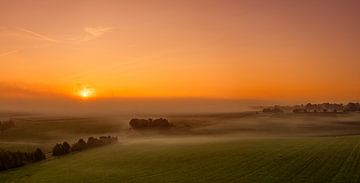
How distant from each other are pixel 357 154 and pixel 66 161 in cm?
5505

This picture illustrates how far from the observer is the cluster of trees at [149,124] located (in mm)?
168500

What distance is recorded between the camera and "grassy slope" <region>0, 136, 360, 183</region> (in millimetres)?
52094

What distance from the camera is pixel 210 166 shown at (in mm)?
63531

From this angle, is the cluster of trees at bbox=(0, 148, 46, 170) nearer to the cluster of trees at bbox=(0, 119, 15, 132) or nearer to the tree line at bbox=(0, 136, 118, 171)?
the tree line at bbox=(0, 136, 118, 171)

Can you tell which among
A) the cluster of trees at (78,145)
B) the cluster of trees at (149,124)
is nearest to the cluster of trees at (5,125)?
the cluster of trees at (149,124)

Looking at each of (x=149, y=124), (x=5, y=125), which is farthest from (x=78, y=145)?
(x=5, y=125)

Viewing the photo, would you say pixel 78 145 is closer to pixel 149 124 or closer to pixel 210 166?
pixel 210 166

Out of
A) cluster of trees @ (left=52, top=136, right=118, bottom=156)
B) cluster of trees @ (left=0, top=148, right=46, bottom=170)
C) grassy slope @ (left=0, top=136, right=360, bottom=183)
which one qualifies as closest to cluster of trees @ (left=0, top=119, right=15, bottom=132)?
cluster of trees @ (left=52, top=136, right=118, bottom=156)

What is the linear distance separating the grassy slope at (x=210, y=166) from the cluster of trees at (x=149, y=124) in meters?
77.2

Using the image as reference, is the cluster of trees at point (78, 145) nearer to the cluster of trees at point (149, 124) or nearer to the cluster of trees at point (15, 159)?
the cluster of trees at point (15, 159)

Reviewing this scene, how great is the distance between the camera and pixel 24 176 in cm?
6906

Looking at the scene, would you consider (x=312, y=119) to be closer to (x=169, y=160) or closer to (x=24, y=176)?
(x=169, y=160)

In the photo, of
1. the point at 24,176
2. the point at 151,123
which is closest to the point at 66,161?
the point at 24,176

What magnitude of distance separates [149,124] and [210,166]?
107093 mm
